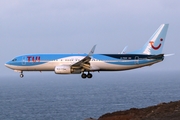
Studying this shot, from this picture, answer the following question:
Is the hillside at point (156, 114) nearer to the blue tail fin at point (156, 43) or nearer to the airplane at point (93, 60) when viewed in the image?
the airplane at point (93, 60)

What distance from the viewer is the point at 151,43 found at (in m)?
74.0

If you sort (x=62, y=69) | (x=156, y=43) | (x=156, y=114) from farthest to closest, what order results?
(x=156, y=43) → (x=62, y=69) → (x=156, y=114)

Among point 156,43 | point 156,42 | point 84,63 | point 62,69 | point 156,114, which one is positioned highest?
point 156,42

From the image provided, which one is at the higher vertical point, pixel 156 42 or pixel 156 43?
pixel 156 42

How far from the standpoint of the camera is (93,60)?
71.7m

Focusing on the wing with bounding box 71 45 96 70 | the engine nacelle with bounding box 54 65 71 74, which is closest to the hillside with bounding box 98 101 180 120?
the wing with bounding box 71 45 96 70

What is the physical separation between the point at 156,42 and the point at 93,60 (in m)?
12.0

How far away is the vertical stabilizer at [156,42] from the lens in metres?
73.6

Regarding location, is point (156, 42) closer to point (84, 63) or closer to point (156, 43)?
point (156, 43)

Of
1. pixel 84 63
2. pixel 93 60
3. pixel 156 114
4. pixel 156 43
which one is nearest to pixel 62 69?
pixel 84 63

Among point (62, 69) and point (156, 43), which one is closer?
point (62, 69)

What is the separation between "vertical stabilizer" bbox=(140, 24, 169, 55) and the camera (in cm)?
7362

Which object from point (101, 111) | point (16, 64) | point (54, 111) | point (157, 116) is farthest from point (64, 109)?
point (157, 116)

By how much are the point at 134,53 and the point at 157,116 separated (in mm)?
33891
